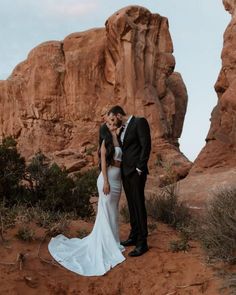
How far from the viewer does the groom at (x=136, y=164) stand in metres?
5.83

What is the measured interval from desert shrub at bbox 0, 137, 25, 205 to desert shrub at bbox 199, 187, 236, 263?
431 centimetres

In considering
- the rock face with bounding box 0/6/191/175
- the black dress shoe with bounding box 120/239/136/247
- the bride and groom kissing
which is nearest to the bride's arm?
the bride and groom kissing

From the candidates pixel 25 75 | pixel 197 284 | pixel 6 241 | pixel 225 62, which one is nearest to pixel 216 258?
pixel 197 284

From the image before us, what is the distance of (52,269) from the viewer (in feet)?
18.1

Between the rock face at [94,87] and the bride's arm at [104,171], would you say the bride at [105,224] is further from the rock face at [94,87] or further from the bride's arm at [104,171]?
the rock face at [94,87]

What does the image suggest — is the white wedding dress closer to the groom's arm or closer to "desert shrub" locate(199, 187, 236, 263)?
the groom's arm

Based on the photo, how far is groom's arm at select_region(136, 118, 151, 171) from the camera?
5.80 metres

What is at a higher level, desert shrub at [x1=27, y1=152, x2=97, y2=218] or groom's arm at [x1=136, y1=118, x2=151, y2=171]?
groom's arm at [x1=136, y1=118, x2=151, y2=171]

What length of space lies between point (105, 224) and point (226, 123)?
10.5m

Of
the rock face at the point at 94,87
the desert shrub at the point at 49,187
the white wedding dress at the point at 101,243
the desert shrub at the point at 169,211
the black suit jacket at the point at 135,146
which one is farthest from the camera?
the rock face at the point at 94,87

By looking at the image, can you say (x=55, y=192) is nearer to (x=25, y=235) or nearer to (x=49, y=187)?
(x=49, y=187)

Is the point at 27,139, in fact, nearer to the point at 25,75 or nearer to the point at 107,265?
the point at 25,75

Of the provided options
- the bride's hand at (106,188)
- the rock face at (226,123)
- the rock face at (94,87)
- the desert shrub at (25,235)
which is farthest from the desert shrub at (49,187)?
the rock face at (94,87)

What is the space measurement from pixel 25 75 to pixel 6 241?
32588 millimetres
